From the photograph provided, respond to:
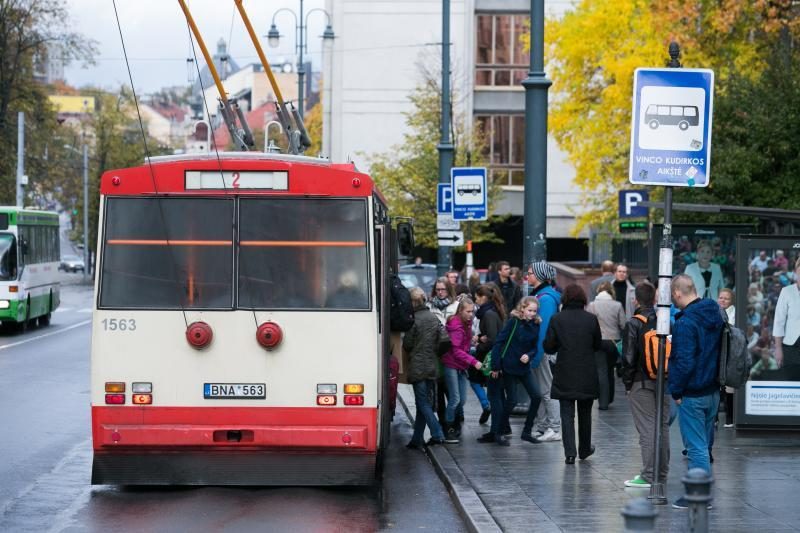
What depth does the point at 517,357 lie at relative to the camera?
15117mm

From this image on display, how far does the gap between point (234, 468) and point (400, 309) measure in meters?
3.40

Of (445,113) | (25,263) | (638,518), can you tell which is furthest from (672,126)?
(25,263)

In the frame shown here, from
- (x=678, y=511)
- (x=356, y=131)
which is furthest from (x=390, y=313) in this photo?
(x=356, y=131)

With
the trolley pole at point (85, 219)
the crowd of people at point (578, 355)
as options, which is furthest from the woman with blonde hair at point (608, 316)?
the trolley pole at point (85, 219)

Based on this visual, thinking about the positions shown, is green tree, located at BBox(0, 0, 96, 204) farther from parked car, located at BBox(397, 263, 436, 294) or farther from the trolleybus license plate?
the trolleybus license plate

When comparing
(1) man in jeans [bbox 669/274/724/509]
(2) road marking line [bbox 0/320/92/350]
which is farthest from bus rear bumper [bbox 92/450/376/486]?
(2) road marking line [bbox 0/320/92/350]

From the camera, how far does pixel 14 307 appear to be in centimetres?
3388

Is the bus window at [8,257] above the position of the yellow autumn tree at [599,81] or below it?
below

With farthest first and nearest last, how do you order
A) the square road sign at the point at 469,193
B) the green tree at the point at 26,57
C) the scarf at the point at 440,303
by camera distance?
the green tree at the point at 26,57 < the square road sign at the point at 469,193 < the scarf at the point at 440,303

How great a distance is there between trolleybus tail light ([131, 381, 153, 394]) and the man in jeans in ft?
13.5

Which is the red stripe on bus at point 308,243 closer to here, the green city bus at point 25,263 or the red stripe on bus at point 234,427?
the red stripe on bus at point 234,427

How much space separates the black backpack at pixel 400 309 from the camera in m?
14.9

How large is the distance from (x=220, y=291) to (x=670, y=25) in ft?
68.6

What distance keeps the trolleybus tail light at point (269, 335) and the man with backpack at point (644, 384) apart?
277 centimetres
